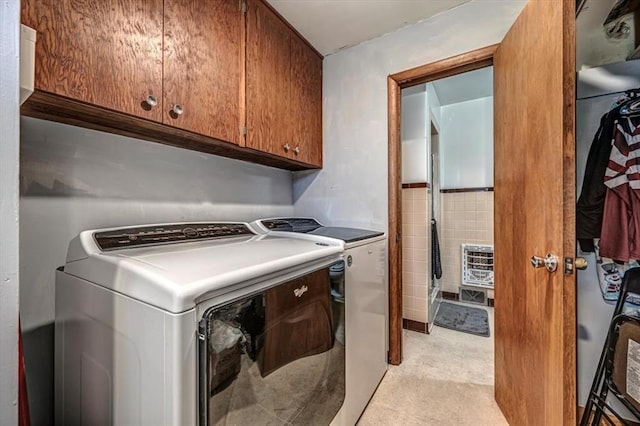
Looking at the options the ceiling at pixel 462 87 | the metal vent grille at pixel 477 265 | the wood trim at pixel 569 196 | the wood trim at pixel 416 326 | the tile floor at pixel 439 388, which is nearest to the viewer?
the wood trim at pixel 569 196

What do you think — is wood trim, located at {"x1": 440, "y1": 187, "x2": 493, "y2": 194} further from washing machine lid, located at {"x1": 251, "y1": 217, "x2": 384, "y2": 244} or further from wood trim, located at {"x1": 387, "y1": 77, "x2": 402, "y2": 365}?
washing machine lid, located at {"x1": 251, "y1": 217, "x2": 384, "y2": 244}

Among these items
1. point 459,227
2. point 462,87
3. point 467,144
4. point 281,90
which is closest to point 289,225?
point 281,90

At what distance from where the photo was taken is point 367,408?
1483 millimetres

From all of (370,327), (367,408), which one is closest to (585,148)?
(370,327)

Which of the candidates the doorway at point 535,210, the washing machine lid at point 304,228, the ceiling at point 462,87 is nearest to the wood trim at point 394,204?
the washing machine lid at point 304,228

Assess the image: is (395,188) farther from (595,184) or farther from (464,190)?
(464,190)

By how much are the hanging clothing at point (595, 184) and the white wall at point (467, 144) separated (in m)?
1.93

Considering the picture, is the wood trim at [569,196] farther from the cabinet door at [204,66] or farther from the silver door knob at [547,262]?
the cabinet door at [204,66]

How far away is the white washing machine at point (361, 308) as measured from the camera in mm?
1268

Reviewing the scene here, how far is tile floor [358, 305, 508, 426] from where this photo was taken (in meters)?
1.42

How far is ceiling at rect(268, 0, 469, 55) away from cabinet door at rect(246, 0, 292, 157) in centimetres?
12

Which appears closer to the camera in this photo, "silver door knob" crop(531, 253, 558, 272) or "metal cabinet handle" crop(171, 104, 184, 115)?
"silver door knob" crop(531, 253, 558, 272)

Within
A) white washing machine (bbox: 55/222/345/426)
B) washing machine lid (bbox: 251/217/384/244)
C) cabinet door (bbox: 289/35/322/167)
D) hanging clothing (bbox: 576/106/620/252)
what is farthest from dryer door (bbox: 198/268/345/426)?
hanging clothing (bbox: 576/106/620/252)

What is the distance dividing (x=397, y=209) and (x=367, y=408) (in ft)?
4.01
